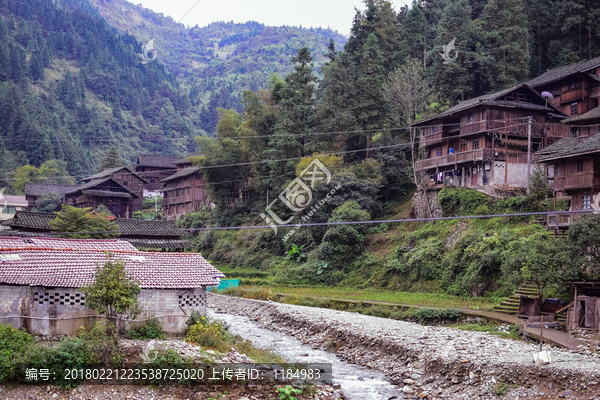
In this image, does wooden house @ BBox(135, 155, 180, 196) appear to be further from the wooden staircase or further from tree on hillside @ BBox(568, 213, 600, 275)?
tree on hillside @ BBox(568, 213, 600, 275)

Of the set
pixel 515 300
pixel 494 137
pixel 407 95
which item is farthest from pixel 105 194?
pixel 515 300

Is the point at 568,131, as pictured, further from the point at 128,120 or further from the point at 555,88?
the point at 128,120

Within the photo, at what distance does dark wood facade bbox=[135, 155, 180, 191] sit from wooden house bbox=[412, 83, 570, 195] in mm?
51000

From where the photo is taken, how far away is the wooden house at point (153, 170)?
3310 inches

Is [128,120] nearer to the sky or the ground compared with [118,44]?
nearer to the ground

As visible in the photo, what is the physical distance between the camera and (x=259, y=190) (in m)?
55.6

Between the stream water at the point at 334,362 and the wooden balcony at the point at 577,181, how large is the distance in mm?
15753

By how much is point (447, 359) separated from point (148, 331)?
10.5 m

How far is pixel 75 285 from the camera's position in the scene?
19703 millimetres

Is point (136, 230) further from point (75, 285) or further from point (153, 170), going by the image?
point (153, 170)

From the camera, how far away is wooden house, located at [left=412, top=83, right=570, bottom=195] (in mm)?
39000

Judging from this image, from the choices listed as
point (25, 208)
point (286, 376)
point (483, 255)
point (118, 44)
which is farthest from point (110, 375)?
point (118, 44)

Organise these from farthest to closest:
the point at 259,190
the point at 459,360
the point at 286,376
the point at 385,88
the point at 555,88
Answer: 1. the point at 259,190
2. the point at 385,88
3. the point at 555,88
4. the point at 459,360
5. the point at 286,376

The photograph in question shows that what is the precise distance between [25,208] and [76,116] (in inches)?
2127
